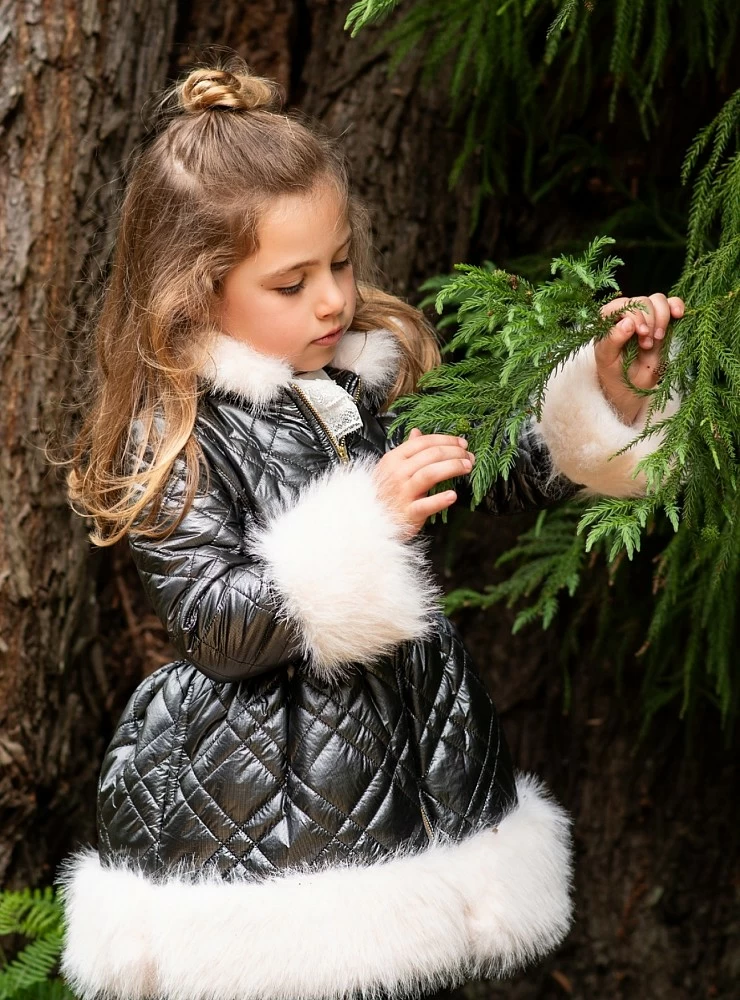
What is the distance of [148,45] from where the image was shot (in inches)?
114

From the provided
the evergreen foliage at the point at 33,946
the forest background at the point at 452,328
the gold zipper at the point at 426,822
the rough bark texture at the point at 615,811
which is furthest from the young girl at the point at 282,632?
the rough bark texture at the point at 615,811

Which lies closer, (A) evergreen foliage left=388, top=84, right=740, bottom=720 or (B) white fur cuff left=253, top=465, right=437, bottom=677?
(A) evergreen foliage left=388, top=84, right=740, bottom=720

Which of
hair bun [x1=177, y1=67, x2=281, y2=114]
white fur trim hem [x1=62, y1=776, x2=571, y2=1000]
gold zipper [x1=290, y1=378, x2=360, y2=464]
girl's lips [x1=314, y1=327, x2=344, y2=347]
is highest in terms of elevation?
hair bun [x1=177, y1=67, x2=281, y2=114]

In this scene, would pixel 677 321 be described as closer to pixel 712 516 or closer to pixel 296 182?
pixel 712 516

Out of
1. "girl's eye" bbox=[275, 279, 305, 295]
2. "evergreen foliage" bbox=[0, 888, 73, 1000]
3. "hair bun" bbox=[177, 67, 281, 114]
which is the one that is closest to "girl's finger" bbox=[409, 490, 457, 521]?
"girl's eye" bbox=[275, 279, 305, 295]

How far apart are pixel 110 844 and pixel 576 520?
56.2 inches

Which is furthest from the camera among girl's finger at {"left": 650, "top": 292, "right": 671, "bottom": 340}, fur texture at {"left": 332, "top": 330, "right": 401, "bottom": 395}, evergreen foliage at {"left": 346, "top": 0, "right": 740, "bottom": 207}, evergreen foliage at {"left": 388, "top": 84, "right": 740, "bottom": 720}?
evergreen foliage at {"left": 346, "top": 0, "right": 740, "bottom": 207}

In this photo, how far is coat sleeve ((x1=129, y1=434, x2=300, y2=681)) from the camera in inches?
71.9

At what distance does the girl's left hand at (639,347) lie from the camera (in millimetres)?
1809

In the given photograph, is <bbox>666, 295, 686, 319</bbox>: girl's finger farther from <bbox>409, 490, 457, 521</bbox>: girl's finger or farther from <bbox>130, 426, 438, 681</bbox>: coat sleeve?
<bbox>130, 426, 438, 681</bbox>: coat sleeve

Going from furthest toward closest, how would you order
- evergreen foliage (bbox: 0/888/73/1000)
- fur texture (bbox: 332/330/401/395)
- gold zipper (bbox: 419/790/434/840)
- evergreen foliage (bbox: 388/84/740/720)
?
1. evergreen foliage (bbox: 0/888/73/1000)
2. fur texture (bbox: 332/330/401/395)
3. gold zipper (bbox: 419/790/434/840)
4. evergreen foliage (bbox: 388/84/740/720)

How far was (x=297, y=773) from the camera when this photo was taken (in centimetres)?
191

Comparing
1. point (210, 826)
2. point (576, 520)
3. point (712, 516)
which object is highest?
point (712, 516)

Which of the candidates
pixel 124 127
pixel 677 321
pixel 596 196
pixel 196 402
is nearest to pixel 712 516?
pixel 677 321
